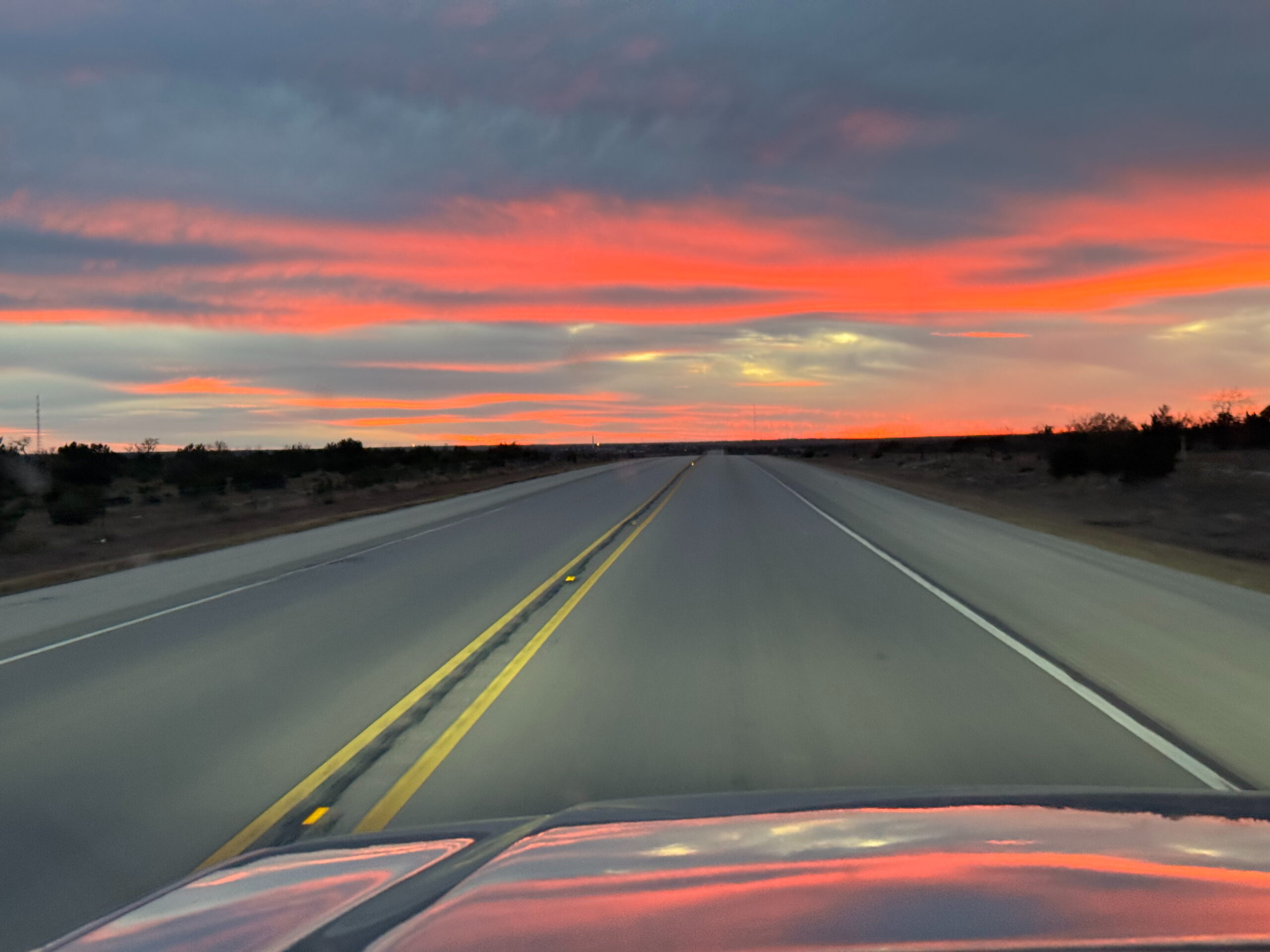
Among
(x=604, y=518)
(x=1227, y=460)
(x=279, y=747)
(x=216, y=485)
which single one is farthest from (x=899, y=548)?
(x=1227, y=460)

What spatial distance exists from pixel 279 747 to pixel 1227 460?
62198 mm

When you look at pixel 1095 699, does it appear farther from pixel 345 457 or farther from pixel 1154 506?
pixel 345 457

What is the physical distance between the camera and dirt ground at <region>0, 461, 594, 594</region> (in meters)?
21.1

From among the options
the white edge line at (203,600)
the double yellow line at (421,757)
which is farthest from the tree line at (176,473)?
the double yellow line at (421,757)

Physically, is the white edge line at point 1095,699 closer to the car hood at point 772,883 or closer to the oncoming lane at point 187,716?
the car hood at point 772,883

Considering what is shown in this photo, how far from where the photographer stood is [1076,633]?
10.2m

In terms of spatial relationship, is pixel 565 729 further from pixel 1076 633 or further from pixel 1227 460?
pixel 1227 460

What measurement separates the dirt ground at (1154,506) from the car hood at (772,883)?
12916 mm

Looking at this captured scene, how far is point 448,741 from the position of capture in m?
6.46

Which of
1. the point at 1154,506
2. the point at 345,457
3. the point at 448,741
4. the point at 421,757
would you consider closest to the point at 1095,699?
the point at 448,741

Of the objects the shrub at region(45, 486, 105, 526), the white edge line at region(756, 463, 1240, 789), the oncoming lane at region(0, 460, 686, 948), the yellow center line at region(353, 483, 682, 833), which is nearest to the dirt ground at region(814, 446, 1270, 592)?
the white edge line at region(756, 463, 1240, 789)

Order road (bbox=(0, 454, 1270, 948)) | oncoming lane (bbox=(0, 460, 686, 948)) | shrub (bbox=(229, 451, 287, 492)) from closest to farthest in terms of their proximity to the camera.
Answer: oncoming lane (bbox=(0, 460, 686, 948)) → road (bbox=(0, 454, 1270, 948)) → shrub (bbox=(229, 451, 287, 492))

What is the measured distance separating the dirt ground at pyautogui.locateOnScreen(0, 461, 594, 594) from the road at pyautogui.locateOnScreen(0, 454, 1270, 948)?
454cm

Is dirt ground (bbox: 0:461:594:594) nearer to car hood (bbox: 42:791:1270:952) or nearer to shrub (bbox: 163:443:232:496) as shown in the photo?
shrub (bbox: 163:443:232:496)
